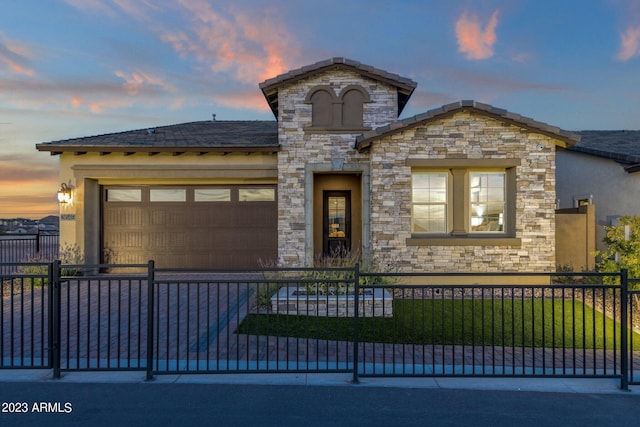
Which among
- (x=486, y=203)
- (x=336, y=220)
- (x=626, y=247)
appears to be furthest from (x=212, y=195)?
(x=626, y=247)

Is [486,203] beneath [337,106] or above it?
beneath

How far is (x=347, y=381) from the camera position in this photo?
4773mm

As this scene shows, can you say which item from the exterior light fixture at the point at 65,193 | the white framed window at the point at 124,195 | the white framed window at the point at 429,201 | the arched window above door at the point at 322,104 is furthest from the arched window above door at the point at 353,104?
the exterior light fixture at the point at 65,193

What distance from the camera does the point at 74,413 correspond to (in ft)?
13.1

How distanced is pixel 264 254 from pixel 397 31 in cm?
848

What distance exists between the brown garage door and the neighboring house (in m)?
10.2

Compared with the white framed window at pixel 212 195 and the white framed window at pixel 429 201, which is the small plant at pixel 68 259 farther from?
the white framed window at pixel 429 201

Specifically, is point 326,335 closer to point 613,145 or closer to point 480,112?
point 480,112

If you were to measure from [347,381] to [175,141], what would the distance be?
10.1 meters

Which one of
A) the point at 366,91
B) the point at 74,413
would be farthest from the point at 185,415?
the point at 366,91

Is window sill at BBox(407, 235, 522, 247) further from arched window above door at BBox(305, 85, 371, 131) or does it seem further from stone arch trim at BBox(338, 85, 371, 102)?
stone arch trim at BBox(338, 85, 371, 102)

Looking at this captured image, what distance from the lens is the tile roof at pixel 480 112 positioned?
405 inches

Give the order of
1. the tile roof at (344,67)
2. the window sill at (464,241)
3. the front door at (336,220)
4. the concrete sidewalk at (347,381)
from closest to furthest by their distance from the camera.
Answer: the concrete sidewalk at (347,381) < the window sill at (464,241) < the tile roof at (344,67) < the front door at (336,220)

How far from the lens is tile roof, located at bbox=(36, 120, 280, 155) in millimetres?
11836
